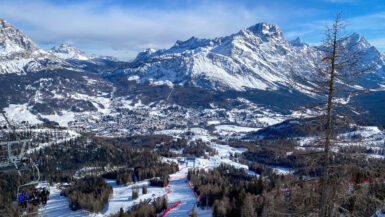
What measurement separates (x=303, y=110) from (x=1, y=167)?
22.3 metres

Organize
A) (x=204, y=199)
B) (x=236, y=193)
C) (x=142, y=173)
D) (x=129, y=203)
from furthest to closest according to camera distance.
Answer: (x=142, y=173)
(x=129, y=203)
(x=204, y=199)
(x=236, y=193)

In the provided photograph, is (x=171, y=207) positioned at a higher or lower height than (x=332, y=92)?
lower

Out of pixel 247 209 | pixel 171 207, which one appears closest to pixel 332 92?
pixel 247 209

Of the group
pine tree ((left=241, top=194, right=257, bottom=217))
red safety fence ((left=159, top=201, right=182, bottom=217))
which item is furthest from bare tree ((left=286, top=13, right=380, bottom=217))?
red safety fence ((left=159, top=201, right=182, bottom=217))

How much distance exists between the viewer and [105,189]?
121 meters


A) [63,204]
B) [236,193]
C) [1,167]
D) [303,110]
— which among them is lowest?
[63,204]

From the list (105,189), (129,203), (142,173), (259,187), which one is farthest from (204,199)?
(142,173)

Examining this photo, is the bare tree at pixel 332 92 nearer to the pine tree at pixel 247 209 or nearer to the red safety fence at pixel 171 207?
the pine tree at pixel 247 209

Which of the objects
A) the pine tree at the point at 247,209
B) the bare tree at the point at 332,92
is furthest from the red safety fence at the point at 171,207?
the bare tree at the point at 332,92

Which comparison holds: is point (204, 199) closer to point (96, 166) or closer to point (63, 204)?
point (63, 204)

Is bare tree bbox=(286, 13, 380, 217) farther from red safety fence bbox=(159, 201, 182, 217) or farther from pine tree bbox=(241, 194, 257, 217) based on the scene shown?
red safety fence bbox=(159, 201, 182, 217)

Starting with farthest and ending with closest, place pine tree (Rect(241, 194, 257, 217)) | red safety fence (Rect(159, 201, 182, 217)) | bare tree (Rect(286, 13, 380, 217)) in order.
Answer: red safety fence (Rect(159, 201, 182, 217))
pine tree (Rect(241, 194, 257, 217))
bare tree (Rect(286, 13, 380, 217))

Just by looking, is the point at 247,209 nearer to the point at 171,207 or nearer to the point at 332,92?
the point at 171,207

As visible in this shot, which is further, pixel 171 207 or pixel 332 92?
pixel 171 207
